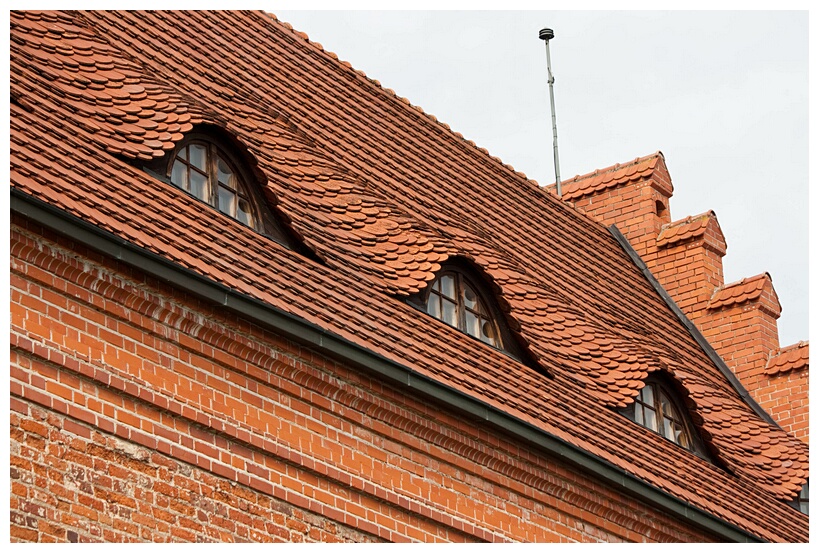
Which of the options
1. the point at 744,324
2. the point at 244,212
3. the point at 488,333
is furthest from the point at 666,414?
the point at 244,212

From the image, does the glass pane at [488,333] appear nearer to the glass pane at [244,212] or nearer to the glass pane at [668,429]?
the glass pane at [668,429]

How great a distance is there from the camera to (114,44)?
618 inches

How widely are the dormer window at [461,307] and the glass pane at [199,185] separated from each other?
2543 mm

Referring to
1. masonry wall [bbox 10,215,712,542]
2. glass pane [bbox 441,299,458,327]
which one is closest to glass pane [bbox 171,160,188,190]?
masonry wall [bbox 10,215,712,542]

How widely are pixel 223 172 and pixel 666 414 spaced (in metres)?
5.93

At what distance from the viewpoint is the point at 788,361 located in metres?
22.9

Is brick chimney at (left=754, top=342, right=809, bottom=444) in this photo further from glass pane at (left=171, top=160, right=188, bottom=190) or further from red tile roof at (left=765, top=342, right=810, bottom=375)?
glass pane at (left=171, top=160, right=188, bottom=190)

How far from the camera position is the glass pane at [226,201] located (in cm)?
1445

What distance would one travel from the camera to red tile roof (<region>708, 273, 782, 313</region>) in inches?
923

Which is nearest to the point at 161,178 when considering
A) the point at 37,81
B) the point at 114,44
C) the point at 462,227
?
the point at 37,81

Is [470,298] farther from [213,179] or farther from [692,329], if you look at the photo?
[692,329]

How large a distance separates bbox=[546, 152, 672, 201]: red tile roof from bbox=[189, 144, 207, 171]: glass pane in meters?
11.3

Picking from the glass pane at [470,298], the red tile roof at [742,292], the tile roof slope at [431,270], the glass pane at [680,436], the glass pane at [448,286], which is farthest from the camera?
the red tile roof at [742,292]

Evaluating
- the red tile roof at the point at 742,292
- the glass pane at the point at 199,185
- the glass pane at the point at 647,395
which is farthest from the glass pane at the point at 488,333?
the red tile roof at the point at 742,292
